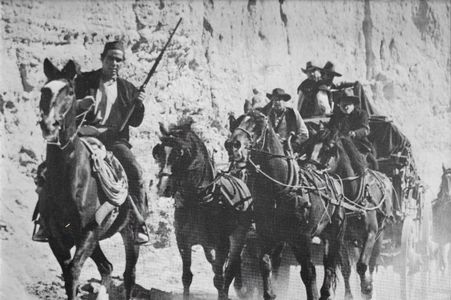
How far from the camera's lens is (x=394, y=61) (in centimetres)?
1045

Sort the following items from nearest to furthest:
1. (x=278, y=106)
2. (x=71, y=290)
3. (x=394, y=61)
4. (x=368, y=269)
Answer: (x=71, y=290), (x=278, y=106), (x=368, y=269), (x=394, y=61)

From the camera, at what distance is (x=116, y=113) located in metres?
7.73

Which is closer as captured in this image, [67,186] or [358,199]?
[67,186]

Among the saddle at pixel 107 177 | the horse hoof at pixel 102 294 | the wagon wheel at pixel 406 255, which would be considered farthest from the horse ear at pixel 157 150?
the wagon wheel at pixel 406 255

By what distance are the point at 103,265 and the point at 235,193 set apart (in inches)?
50.3

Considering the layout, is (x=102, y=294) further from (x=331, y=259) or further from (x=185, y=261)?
(x=331, y=259)

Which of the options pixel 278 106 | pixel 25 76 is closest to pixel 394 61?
pixel 278 106

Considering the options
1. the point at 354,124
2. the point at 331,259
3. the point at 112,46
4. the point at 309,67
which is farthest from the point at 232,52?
the point at 331,259

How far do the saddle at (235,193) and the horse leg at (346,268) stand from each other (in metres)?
1.27

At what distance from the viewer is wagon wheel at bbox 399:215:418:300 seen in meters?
9.66

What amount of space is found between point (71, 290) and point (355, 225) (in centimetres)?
297

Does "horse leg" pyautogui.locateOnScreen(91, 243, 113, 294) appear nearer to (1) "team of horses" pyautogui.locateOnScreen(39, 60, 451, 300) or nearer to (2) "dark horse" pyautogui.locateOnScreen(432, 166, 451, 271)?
(1) "team of horses" pyautogui.locateOnScreen(39, 60, 451, 300)

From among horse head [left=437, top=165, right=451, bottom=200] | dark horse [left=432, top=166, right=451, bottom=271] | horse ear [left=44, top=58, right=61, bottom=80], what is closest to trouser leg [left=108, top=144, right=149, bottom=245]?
horse ear [left=44, top=58, right=61, bottom=80]

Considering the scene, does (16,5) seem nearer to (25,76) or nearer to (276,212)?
(25,76)
